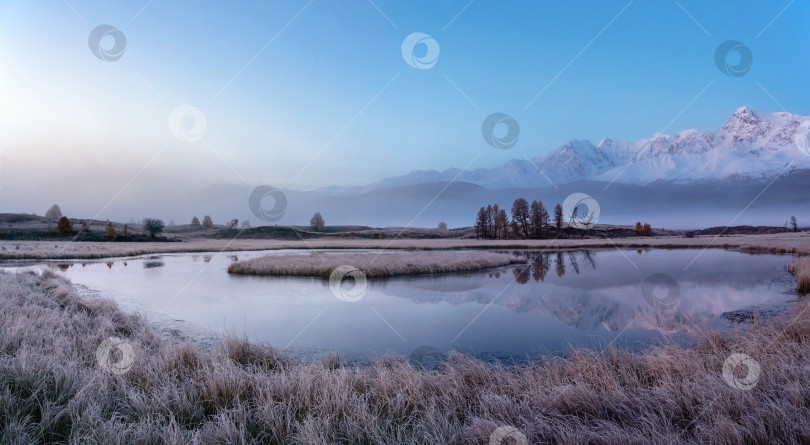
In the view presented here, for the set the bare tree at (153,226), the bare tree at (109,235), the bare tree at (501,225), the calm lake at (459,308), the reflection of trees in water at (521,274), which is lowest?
the calm lake at (459,308)

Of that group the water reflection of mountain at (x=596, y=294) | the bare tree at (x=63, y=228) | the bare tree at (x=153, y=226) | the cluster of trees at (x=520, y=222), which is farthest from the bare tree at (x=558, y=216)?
the bare tree at (x=63, y=228)

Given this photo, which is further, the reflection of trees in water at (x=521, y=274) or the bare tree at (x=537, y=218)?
the bare tree at (x=537, y=218)

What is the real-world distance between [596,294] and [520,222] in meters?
72.7

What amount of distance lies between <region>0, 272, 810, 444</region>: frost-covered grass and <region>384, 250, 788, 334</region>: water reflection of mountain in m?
6.05

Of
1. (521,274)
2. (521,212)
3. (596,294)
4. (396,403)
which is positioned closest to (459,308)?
(596,294)

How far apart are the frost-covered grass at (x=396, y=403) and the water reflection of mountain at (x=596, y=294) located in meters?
6.05

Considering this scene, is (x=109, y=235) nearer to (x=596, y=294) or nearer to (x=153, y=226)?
(x=153, y=226)

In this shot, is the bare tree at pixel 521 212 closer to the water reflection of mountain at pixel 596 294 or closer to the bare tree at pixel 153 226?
the water reflection of mountain at pixel 596 294

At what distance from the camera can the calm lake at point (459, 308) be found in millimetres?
10883

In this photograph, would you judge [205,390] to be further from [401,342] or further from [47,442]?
[401,342]

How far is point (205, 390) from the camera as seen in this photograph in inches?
213

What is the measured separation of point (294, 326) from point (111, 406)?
816 centimetres

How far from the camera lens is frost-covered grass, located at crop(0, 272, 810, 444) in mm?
4031

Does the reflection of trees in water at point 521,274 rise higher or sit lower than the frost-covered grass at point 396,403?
higher
